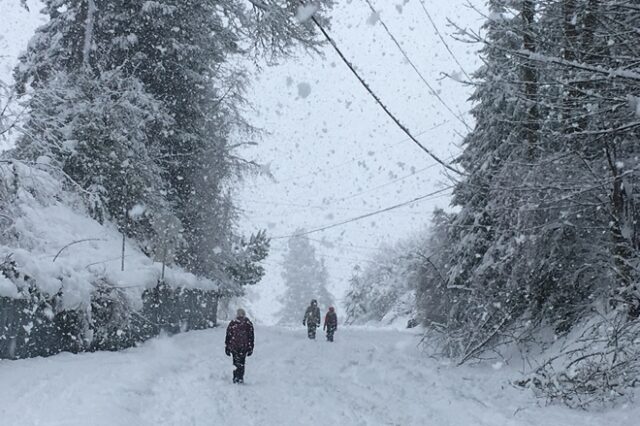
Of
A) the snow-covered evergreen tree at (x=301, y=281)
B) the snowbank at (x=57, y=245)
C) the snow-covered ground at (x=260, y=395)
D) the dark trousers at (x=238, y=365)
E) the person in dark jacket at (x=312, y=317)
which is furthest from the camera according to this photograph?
the snow-covered evergreen tree at (x=301, y=281)

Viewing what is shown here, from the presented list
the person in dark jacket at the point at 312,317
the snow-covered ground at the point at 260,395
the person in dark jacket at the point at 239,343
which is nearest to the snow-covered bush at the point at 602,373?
the snow-covered ground at the point at 260,395

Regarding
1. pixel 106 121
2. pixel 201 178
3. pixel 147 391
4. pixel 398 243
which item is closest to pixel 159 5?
pixel 106 121

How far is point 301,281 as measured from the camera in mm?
94688

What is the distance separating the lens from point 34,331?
11.8 meters

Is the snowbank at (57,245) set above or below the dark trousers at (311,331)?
above

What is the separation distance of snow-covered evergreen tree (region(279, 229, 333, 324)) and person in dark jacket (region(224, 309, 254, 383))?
77.5 m

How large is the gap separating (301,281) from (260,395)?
83.8 m

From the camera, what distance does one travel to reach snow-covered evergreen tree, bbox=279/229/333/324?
9262 cm

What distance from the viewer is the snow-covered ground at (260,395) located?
8.64 meters

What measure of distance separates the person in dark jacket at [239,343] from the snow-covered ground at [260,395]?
318mm

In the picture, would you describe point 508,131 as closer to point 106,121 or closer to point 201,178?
point 106,121

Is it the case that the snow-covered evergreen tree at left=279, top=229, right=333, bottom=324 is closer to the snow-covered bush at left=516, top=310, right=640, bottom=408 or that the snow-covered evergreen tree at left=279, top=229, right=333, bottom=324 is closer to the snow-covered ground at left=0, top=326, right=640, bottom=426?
the snow-covered ground at left=0, top=326, right=640, bottom=426

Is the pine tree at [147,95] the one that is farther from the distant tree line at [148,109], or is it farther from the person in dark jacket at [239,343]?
the person in dark jacket at [239,343]

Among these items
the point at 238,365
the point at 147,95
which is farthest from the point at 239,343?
the point at 147,95
